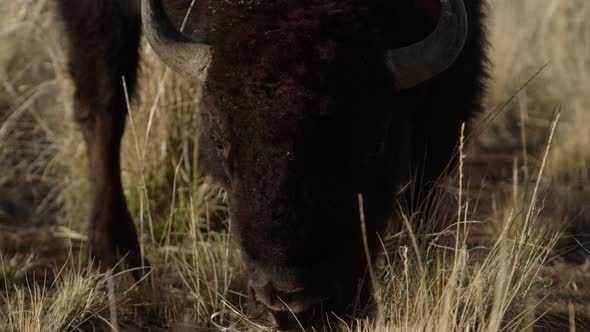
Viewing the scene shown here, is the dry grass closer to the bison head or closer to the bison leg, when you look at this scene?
the bison leg

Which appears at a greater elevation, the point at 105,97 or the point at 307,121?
the point at 307,121

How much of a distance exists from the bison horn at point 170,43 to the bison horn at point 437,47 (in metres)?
0.91

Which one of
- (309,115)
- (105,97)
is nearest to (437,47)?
(309,115)

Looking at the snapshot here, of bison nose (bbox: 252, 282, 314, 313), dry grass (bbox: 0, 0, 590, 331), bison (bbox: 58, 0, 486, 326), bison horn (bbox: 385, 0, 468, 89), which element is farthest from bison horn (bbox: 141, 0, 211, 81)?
bison nose (bbox: 252, 282, 314, 313)

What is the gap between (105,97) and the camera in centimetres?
548

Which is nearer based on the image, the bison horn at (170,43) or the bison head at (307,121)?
the bison head at (307,121)

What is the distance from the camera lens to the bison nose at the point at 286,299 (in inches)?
132

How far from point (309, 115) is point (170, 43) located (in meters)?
0.95

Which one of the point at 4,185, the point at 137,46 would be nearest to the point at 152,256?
the point at 137,46

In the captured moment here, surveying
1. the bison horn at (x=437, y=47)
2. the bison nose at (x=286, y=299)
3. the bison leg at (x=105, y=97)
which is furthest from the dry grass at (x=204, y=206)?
the bison horn at (x=437, y=47)

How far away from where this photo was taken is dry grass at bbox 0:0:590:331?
3775 mm

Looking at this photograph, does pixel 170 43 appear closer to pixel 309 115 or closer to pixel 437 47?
pixel 309 115

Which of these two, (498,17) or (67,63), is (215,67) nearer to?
(67,63)

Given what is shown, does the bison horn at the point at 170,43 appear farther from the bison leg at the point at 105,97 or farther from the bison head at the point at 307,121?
the bison leg at the point at 105,97
